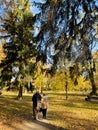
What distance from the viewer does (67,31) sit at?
1609 centimetres

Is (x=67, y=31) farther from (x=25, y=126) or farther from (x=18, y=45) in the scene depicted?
(x=18, y=45)

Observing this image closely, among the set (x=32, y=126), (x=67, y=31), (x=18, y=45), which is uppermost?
(x=18, y=45)

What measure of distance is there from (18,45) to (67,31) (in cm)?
2452

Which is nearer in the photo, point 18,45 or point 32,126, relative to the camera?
point 32,126

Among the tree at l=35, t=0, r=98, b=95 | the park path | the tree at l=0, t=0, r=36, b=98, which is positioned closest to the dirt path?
the park path

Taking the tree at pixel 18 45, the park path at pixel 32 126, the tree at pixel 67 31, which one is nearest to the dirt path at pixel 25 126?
the park path at pixel 32 126

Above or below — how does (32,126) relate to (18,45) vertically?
below

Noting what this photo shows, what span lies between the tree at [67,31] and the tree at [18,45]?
23.1m

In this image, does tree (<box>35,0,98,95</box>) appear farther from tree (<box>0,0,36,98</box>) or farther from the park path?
tree (<box>0,0,36,98</box>)

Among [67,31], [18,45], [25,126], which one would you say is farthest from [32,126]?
[18,45]

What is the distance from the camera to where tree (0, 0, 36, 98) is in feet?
132

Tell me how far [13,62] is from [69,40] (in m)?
25.2

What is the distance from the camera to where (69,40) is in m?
16.4

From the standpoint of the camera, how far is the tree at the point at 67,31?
15.5 meters
